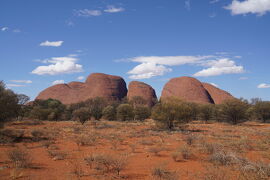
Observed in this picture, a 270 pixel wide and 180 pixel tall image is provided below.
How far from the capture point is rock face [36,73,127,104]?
9288 cm

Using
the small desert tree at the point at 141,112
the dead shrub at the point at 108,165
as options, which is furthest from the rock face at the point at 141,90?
the dead shrub at the point at 108,165

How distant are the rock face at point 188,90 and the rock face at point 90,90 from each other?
20.7 metres

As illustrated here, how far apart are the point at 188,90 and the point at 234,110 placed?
181ft

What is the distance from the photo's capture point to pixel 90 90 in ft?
312

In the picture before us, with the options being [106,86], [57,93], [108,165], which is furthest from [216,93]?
[108,165]

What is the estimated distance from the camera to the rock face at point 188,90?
8844 cm

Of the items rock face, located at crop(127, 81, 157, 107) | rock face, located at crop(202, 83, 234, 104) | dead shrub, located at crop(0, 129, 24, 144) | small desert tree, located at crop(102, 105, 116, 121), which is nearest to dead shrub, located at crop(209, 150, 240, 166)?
dead shrub, located at crop(0, 129, 24, 144)

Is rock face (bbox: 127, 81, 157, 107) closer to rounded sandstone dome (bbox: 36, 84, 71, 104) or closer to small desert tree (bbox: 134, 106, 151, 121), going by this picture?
rounded sandstone dome (bbox: 36, 84, 71, 104)

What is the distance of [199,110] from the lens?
45875 mm

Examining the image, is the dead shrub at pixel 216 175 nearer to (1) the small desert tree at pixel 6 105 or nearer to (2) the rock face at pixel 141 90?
(1) the small desert tree at pixel 6 105

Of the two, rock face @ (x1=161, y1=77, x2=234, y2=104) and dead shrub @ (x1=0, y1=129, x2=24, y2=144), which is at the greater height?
rock face @ (x1=161, y1=77, x2=234, y2=104)

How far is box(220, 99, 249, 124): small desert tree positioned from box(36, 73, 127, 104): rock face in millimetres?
58811

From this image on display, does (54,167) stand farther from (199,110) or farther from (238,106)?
(199,110)

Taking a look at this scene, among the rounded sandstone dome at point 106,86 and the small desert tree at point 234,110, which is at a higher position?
the rounded sandstone dome at point 106,86
